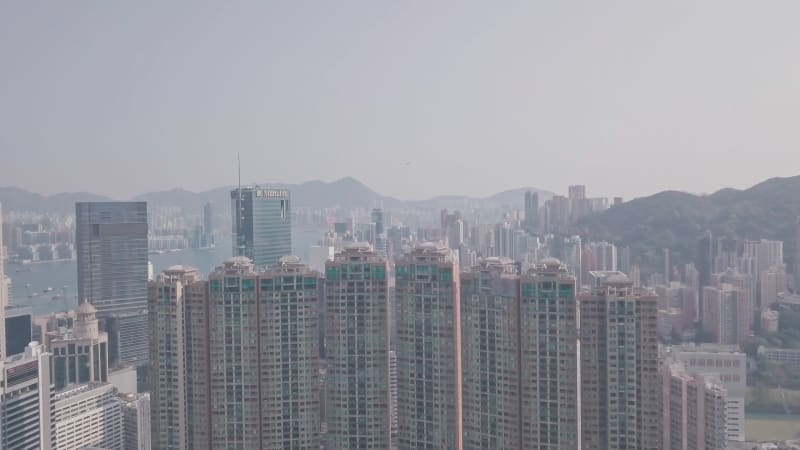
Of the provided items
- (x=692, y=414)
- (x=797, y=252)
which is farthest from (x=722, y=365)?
(x=797, y=252)

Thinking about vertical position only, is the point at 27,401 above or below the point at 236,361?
below

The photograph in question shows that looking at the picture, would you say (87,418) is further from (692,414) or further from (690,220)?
(690,220)

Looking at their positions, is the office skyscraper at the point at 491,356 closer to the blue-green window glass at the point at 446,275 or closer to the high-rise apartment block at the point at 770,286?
the blue-green window glass at the point at 446,275

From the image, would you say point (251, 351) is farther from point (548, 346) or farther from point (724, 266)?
point (724, 266)

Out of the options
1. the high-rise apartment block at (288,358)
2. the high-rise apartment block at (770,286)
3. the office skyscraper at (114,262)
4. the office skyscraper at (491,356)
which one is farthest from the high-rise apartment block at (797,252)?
the office skyscraper at (114,262)

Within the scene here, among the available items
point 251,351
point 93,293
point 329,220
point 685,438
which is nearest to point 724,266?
point 685,438
